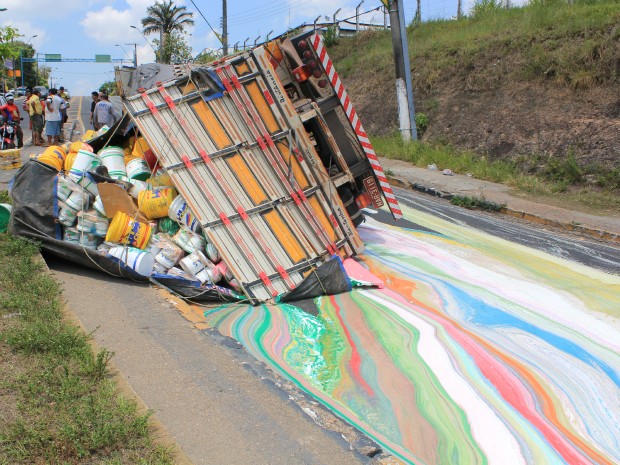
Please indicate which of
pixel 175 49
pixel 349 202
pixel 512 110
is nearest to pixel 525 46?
pixel 512 110

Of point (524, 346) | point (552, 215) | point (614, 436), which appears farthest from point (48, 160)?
point (552, 215)

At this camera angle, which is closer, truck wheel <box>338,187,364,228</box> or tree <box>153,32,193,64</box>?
truck wheel <box>338,187,364,228</box>

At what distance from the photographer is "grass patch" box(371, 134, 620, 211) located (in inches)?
480

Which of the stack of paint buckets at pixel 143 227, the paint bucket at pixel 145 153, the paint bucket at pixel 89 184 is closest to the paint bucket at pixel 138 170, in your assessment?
the paint bucket at pixel 145 153

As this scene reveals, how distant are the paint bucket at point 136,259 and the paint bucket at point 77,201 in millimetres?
758

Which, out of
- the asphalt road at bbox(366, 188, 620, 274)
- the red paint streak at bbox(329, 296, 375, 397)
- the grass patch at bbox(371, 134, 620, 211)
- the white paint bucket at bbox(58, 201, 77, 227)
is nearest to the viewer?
the red paint streak at bbox(329, 296, 375, 397)

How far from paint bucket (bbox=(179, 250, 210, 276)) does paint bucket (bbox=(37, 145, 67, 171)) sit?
2.12 metres

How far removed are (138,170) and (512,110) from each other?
11.3m

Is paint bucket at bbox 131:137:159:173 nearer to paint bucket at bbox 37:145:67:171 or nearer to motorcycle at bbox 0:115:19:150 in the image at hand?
paint bucket at bbox 37:145:67:171

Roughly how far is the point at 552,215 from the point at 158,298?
740 centimetres

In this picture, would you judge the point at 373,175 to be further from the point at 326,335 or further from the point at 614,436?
the point at 614,436

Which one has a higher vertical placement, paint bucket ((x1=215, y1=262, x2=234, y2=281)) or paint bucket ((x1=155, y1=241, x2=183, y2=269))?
paint bucket ((x1=155, y1=241, x2=183, y2=269))

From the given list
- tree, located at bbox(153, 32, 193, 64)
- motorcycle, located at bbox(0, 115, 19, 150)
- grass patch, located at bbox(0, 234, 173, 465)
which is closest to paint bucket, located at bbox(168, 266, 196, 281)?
grass patch, located at bbox(0, 234, 173, 465)

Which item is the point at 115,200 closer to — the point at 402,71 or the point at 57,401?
the point at 57,401
